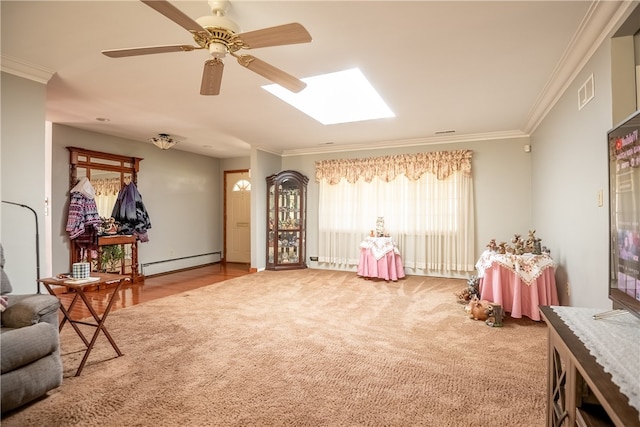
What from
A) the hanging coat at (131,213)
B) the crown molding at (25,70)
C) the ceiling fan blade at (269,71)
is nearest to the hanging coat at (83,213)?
the hanging coat at (131,213)

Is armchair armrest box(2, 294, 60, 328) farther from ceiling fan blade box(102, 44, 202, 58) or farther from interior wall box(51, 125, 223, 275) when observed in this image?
interior wall box(51, 125, 223, 275)

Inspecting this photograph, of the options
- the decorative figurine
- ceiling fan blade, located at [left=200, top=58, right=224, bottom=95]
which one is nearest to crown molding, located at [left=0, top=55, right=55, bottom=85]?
ceiling fan blade, located at [left=200, top=58, right=224, bottom=95]

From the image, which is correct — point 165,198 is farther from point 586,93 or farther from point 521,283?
point 586,93

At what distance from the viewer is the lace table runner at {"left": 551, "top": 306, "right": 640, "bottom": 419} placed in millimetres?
884

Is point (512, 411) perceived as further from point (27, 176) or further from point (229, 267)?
point (229, 267)

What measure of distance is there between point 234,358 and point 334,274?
346 centimetres

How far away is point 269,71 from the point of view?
6.88 ft

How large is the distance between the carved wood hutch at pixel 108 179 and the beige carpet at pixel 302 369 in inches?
72.0

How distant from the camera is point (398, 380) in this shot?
213 centimetres

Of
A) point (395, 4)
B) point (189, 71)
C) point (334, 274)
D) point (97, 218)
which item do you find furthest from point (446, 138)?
point (97, 218)

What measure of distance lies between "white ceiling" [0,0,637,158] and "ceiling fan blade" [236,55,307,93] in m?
0.31

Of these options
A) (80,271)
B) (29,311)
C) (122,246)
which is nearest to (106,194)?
(122,246)

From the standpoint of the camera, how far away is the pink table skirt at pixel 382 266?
5.20 m

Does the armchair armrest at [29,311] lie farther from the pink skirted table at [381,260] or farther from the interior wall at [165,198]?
the pink skirted table at [381,260]
